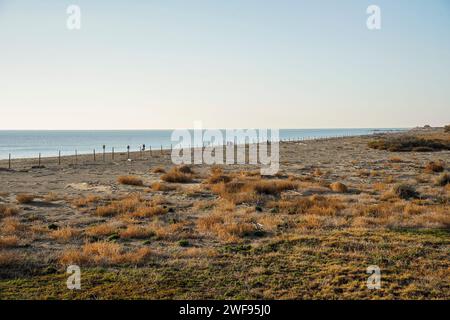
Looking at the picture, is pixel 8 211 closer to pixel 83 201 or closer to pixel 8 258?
pixel 83 201

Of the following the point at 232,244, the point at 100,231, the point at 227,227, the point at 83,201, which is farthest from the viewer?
the point at 83,201

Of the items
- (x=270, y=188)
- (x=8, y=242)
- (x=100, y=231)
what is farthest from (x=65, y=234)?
(x=270, y=188)

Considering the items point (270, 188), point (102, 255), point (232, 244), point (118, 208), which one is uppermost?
point (270, 188)

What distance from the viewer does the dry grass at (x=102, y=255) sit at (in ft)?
33.2

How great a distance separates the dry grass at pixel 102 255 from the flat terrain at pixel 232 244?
0.03 metres

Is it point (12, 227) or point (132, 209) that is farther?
point (132, 209)

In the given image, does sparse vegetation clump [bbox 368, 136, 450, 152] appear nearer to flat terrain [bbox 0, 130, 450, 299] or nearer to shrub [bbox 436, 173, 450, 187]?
shrub [bbox 436, 173, 450, 187]

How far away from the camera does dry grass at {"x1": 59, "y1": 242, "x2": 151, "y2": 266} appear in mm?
10125

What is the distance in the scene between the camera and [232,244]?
1195 centimetres

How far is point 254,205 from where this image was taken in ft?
60.1

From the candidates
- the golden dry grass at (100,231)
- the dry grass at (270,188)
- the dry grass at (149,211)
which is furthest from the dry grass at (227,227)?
the dry grass at (270,188)

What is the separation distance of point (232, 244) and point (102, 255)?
12.9ft
